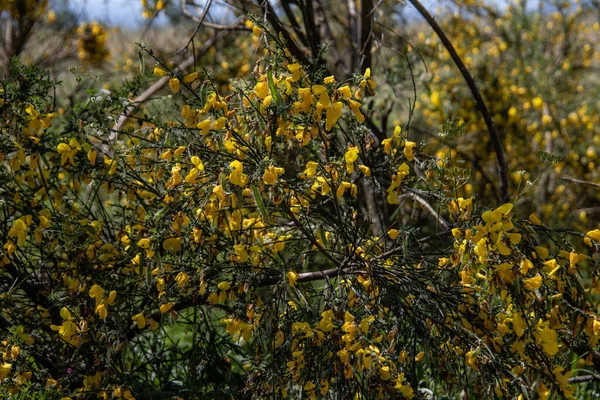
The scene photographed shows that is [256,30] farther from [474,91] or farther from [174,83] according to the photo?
[474,91]

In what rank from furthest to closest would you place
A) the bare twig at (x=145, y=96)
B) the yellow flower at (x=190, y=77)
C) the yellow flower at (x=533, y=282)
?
the bare twig at (x=145, y=96)
the yellow flower at (x=190, y=77)
the yellow flower at (x=533, y=282)

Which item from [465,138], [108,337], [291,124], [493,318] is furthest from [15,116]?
[465,138]

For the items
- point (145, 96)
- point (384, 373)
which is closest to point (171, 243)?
point (384, 373)

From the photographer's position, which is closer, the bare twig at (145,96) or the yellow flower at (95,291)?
the yellow flower at (95,291)

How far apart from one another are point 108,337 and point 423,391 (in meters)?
1.24

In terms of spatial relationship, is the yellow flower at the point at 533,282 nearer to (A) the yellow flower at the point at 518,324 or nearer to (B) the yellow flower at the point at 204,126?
(A) the yellow flower at the point at 518,324

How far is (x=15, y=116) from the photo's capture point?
7.45 feet

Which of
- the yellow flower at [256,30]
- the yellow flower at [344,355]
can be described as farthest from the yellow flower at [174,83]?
the yellow flower at [344,355]

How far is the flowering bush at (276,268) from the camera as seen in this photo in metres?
1.88

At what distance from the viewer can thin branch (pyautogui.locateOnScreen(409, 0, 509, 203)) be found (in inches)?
105

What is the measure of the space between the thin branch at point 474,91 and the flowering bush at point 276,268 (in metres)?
0.58

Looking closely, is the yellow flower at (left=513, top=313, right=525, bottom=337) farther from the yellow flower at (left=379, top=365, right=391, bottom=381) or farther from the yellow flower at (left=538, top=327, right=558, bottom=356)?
the yellow flower at (left=379, top=365, right=391, bottom=381)

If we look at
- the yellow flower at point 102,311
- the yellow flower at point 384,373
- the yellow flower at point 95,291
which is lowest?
the yellow flower at point 384,373

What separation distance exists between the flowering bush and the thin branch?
58 centimetres
